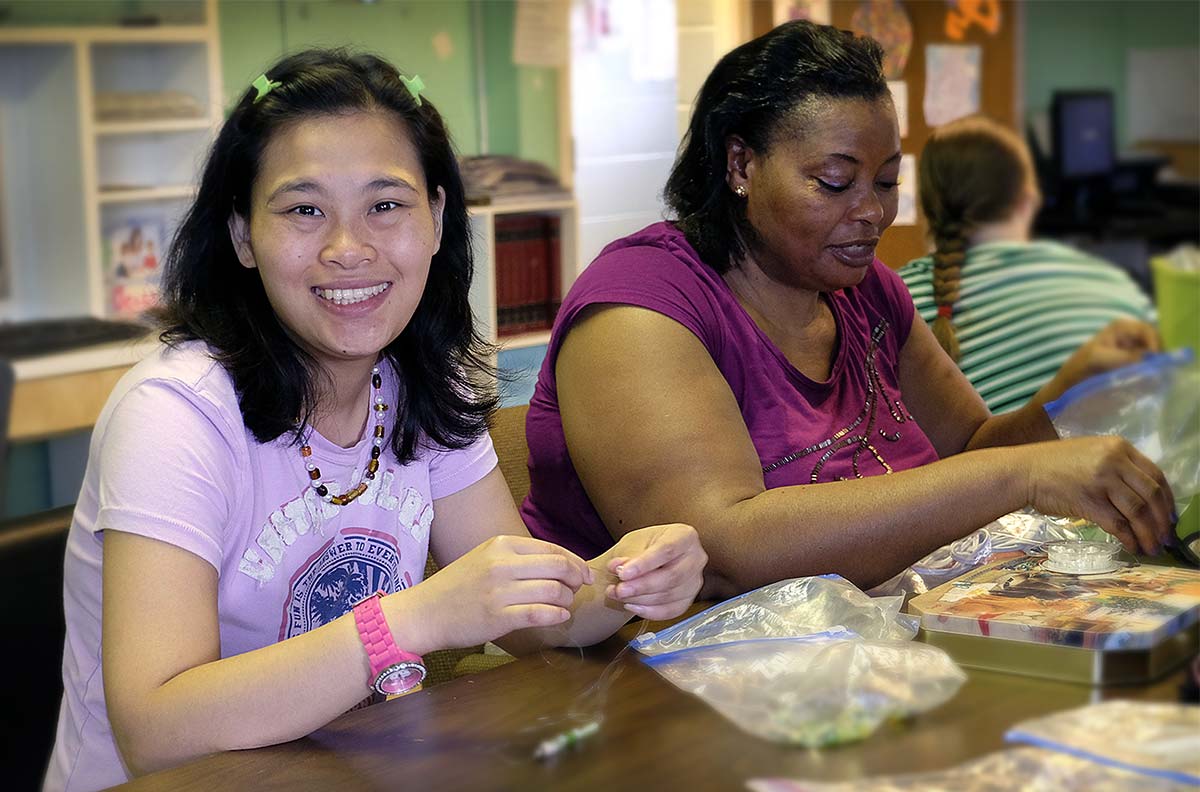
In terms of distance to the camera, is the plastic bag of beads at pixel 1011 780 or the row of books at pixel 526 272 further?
the row of books at pixel 526 272

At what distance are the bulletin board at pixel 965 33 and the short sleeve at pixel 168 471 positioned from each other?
1.92 metres

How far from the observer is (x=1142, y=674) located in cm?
100

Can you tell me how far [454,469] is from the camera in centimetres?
141

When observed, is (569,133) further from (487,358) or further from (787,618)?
(787,618)

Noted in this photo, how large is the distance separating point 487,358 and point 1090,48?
216cm

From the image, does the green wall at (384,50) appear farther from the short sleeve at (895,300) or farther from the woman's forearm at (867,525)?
the woman's forearm at (867,525)

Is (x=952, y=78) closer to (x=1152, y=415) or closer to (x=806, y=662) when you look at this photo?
(x=1152, y=415)

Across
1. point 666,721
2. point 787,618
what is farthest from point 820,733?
point 787,618

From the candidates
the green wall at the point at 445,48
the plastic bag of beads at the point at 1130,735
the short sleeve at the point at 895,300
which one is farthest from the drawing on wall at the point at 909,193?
the green wall at the point at 445,48

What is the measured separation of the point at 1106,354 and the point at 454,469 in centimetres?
99

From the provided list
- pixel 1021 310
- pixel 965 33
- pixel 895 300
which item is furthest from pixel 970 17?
pixel 895 300

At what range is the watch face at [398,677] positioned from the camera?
1.03 m

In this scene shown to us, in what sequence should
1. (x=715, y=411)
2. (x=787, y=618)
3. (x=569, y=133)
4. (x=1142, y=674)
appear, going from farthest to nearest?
1. (x=569, y=133)
2. (x=715, y=411)
3. (x=787, y=618)
4. (x=1142, y=674)

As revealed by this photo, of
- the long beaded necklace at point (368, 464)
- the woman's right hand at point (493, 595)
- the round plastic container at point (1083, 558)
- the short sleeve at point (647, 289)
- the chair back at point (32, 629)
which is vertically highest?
the short sleeve at point (647, 289)
